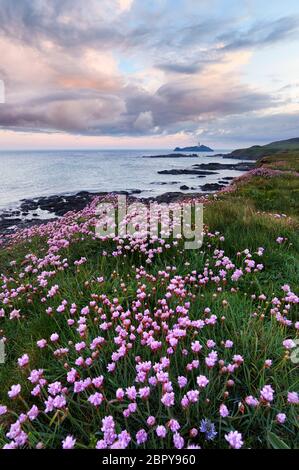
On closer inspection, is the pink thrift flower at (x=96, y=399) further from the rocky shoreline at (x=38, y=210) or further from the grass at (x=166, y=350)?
the rocky shoreline at (x=38, y=210)

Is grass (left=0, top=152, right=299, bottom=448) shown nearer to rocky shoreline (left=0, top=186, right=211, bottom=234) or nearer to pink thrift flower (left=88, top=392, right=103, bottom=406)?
pink thrift flower (left=88, top=392, right=103, bottom=406)

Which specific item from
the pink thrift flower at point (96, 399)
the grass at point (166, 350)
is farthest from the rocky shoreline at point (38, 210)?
the pink thrift flower at point (96, 399)

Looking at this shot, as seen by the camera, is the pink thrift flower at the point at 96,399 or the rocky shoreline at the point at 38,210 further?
the rocky shoreline at the point at 38,210

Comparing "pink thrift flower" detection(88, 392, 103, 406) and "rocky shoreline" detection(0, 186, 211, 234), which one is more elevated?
"pink thrift flower" detection(88, 392, 103, 406)

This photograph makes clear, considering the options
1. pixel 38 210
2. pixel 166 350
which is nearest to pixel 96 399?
pixel 166 350

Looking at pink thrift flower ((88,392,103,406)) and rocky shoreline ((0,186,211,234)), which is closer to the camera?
pink thrift flower ((88,392,103,406))

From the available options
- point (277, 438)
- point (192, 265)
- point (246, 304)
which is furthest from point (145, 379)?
point (192, 265)

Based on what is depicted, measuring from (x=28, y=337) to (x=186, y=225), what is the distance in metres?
4.17

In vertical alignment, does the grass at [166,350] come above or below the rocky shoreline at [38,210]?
above

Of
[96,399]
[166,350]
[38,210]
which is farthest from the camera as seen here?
[38,210]

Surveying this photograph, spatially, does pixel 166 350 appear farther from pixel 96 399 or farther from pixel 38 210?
pixel 38 210

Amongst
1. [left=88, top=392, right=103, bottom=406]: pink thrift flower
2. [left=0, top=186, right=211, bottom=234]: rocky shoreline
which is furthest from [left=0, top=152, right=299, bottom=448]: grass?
[left=0, top=186, right=211, bottom=234]: rocky shoreline

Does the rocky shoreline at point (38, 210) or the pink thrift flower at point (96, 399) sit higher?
the pink thrift flower at point (96, 399)
